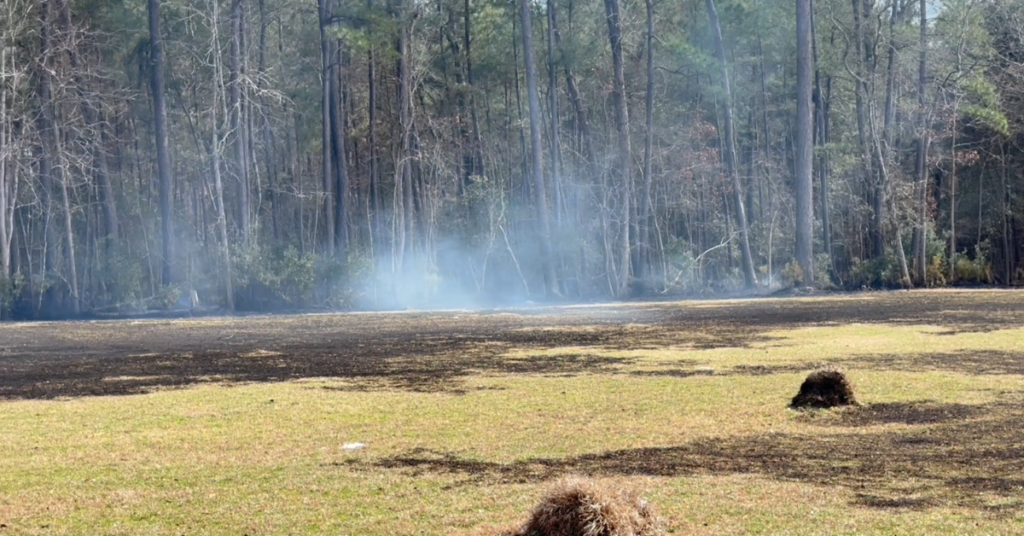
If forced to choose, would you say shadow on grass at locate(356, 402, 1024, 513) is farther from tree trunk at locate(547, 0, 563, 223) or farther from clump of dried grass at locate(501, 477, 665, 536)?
tree trunk at locate(547, 0, 563, 223)

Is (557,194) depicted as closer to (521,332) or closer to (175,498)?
(521,332)

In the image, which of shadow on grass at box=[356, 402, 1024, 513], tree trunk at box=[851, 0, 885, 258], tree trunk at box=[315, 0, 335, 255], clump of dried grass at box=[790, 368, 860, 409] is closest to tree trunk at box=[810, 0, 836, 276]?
tree trunk at box=[851, 0, 885, 258]

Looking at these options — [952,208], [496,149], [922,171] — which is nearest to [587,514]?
[922,171]

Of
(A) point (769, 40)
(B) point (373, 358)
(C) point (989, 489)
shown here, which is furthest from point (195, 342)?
(A) point (769, 40)

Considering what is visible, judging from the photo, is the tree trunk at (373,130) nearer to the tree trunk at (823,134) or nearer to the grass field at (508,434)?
the tree trunk at (823,134)

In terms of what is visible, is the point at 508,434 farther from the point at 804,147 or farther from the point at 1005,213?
the point at 1005,213

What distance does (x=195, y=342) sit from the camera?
2694 centimetres

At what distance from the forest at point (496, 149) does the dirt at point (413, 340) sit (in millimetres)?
8464

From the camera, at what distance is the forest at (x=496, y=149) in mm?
45500

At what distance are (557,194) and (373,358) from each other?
118ft

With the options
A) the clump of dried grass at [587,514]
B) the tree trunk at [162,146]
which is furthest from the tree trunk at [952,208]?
the clump of dried grass at [587,514]

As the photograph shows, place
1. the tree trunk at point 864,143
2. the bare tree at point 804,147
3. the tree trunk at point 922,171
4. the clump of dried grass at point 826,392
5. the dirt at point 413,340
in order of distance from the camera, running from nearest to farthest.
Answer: the clump of dried grass at point 826,392 → the dirt at point 413,340 → the tree trunk at point 922,171 → the bare tree at point 804,147 → the tree trunk at point 864,143

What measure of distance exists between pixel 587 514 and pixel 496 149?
212 feet

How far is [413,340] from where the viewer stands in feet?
84.5
